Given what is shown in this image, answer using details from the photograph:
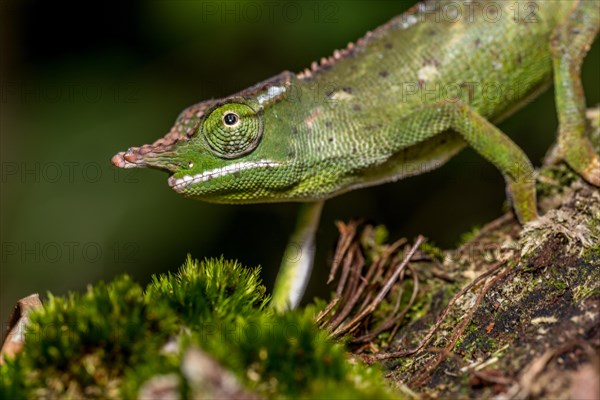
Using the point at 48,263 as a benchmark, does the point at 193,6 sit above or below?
above

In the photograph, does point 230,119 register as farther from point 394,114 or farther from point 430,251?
point 430,251

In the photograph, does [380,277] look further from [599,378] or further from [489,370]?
[599,378]

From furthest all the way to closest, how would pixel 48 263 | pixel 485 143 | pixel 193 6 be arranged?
pixel 48 263
pixel 193 6
pixel 485 143

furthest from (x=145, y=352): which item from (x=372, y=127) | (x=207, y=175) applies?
(x=372, y=127)

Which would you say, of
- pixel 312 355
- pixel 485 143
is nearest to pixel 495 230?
pixel 485 143

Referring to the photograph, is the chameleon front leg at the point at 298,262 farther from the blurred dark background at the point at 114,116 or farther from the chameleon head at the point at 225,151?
the blurred dark background at the point at 114,116

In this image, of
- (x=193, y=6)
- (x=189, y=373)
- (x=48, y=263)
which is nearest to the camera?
(x=189, y=373)

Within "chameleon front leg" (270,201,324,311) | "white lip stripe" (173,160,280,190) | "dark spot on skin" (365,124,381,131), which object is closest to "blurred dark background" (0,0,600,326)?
"chameleon front leg" (270,201,324,311)
